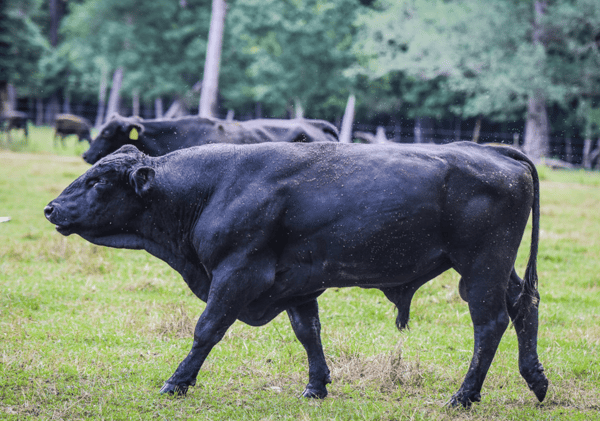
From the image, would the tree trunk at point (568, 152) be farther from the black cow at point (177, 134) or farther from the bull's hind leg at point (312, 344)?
the bull's hind leg at point (312, 344)

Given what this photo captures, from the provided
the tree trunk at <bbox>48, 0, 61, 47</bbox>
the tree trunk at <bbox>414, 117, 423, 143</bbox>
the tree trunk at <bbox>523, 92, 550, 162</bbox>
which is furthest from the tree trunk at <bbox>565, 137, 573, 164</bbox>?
the tree trunk at <bbox>48, 0, 61, 47</bbox>

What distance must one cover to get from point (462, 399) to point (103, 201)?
2.53 meters

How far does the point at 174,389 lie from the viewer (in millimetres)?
3617

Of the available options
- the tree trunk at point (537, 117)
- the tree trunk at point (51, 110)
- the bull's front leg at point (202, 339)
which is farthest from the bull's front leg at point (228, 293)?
the tree trunk at point (51, 110)

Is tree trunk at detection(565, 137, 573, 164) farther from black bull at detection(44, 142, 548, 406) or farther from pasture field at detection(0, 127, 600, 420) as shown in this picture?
black bull at detection(44, 142, 548, 406)

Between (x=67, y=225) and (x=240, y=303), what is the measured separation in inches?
47.5

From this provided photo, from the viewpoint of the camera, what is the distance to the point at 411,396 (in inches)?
154

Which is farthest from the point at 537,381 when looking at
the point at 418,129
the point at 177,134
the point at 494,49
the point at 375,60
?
the point at 375,60

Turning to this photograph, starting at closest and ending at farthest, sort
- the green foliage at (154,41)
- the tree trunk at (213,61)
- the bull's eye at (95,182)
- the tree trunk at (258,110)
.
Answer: the bull's eye at (95,182)
the tree trunk at (213,61)
the green foliage at (154,41)
the tree trunk at (258,110)

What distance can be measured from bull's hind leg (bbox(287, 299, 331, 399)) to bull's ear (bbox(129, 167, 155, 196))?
1.22 m

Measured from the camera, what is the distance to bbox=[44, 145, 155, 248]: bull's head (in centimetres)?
371

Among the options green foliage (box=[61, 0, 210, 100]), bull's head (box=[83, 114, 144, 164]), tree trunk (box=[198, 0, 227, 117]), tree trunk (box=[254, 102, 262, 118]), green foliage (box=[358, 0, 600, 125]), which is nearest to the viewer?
bull's head (box=[83, 114, 144, 164])

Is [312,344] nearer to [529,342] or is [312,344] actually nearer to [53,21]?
[529,342]

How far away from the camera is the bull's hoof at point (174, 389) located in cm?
362
